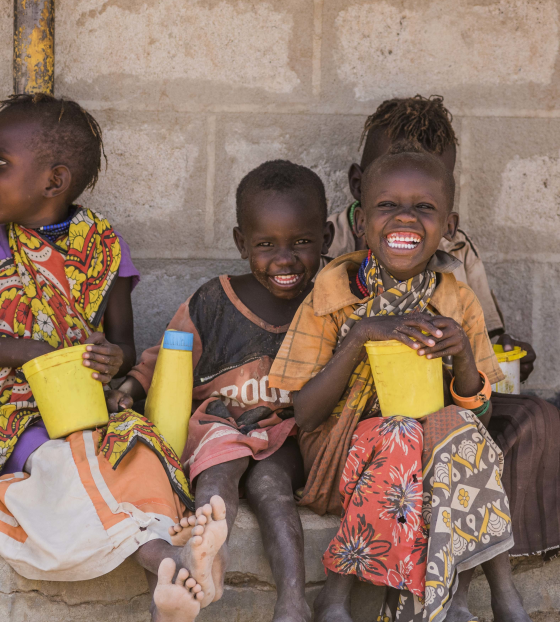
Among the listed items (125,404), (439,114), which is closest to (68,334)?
(125,404)

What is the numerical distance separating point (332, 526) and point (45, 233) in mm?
1303

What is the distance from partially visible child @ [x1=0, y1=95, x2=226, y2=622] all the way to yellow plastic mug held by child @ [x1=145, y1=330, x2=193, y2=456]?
139 mm

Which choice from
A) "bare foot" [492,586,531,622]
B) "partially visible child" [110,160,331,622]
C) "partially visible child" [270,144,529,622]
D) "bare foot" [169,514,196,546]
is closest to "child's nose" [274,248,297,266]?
"partially visible child" [110,160,331,622]

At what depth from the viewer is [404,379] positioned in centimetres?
197

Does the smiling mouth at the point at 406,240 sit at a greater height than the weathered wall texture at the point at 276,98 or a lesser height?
lesser

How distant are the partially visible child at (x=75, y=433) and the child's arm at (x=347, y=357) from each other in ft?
1.34

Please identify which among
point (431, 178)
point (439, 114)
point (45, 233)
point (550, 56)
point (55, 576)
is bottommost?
point (55, 576)

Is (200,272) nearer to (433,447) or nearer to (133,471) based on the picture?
(133,471)

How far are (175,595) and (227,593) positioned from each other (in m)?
0.47

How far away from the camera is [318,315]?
2.24 m

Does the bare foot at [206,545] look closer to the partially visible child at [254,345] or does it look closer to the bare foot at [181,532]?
the bare foot at [181,532]

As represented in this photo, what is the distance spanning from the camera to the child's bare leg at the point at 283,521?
1.90m

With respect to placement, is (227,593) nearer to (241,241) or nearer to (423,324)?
(423,324)

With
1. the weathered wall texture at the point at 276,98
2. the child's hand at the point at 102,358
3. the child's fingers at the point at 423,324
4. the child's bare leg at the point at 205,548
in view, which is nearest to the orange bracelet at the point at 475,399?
the child's fingers at the point at 423,324
